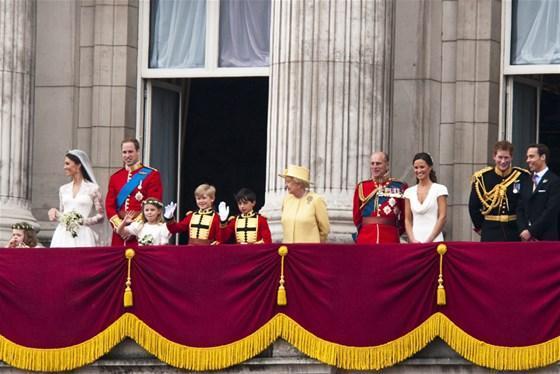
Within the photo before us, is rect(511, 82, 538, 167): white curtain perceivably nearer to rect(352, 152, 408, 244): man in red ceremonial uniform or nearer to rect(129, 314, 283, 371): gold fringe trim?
rect(352, 152, 408, 244): man in red ceremonial uniform

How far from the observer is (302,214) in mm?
29422

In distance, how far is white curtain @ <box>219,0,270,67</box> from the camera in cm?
3475

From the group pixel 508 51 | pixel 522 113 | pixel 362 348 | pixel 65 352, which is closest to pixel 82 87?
pixel 508 51

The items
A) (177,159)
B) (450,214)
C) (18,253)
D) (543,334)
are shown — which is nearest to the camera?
(543,334)

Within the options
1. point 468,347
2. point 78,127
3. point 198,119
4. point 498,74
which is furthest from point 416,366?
point 198,119

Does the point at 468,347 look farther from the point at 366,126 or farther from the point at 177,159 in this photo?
the point at 177,159

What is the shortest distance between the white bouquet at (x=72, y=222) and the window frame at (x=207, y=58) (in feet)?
15.5

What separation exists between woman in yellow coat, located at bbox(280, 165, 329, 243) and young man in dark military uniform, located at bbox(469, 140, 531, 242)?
1838mm

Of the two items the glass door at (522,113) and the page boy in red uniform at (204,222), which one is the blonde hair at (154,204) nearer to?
the page boy in red uniform at (204,222)

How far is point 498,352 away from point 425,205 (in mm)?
2216

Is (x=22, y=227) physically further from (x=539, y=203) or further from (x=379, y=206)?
(x=539, y=203)

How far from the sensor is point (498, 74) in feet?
111

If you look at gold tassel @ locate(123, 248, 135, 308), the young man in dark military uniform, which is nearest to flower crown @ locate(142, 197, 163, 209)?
gold tassel @ locate(123, 248, 135, 308)

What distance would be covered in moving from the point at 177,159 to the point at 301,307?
793 centimetres
